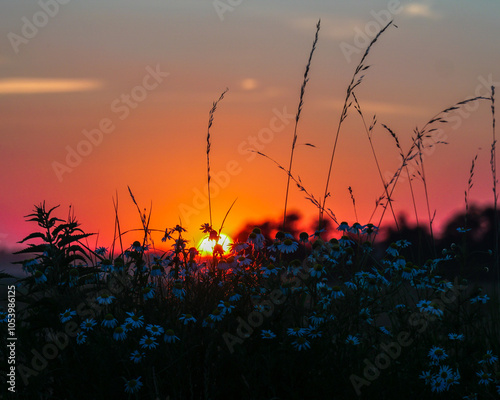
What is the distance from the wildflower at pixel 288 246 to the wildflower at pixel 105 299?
128cm

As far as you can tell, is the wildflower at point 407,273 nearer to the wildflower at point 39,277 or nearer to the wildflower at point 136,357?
the wildflower at point 136,357

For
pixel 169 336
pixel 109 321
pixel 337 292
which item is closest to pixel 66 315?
pixel 109 321

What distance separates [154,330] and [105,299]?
1.77 feet

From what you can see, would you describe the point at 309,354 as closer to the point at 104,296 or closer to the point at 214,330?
the point at 214,330

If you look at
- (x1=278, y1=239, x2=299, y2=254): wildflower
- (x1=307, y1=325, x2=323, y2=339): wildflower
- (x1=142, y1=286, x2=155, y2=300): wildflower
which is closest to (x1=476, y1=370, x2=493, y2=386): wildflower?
(x1=307, y1=325, x2=323, y2=339): wildflower

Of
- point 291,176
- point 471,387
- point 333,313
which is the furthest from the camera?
point 291,176

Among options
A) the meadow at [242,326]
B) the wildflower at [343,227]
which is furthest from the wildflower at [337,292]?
the wildflower at [343,227]

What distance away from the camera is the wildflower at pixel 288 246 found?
4484 millimetres

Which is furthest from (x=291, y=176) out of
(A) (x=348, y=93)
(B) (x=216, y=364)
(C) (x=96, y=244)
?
(B) (x=216, y=364)

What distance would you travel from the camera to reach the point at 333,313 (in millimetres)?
4234

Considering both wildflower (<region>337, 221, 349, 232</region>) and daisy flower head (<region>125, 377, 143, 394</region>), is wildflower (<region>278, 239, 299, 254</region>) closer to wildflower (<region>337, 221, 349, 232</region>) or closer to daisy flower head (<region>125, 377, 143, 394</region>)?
wildflower (<region>337, 221, 349, 232</region>)

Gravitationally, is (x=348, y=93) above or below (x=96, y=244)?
above

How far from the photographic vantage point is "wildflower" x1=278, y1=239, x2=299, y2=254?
177 inches

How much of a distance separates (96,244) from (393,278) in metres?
2.70
